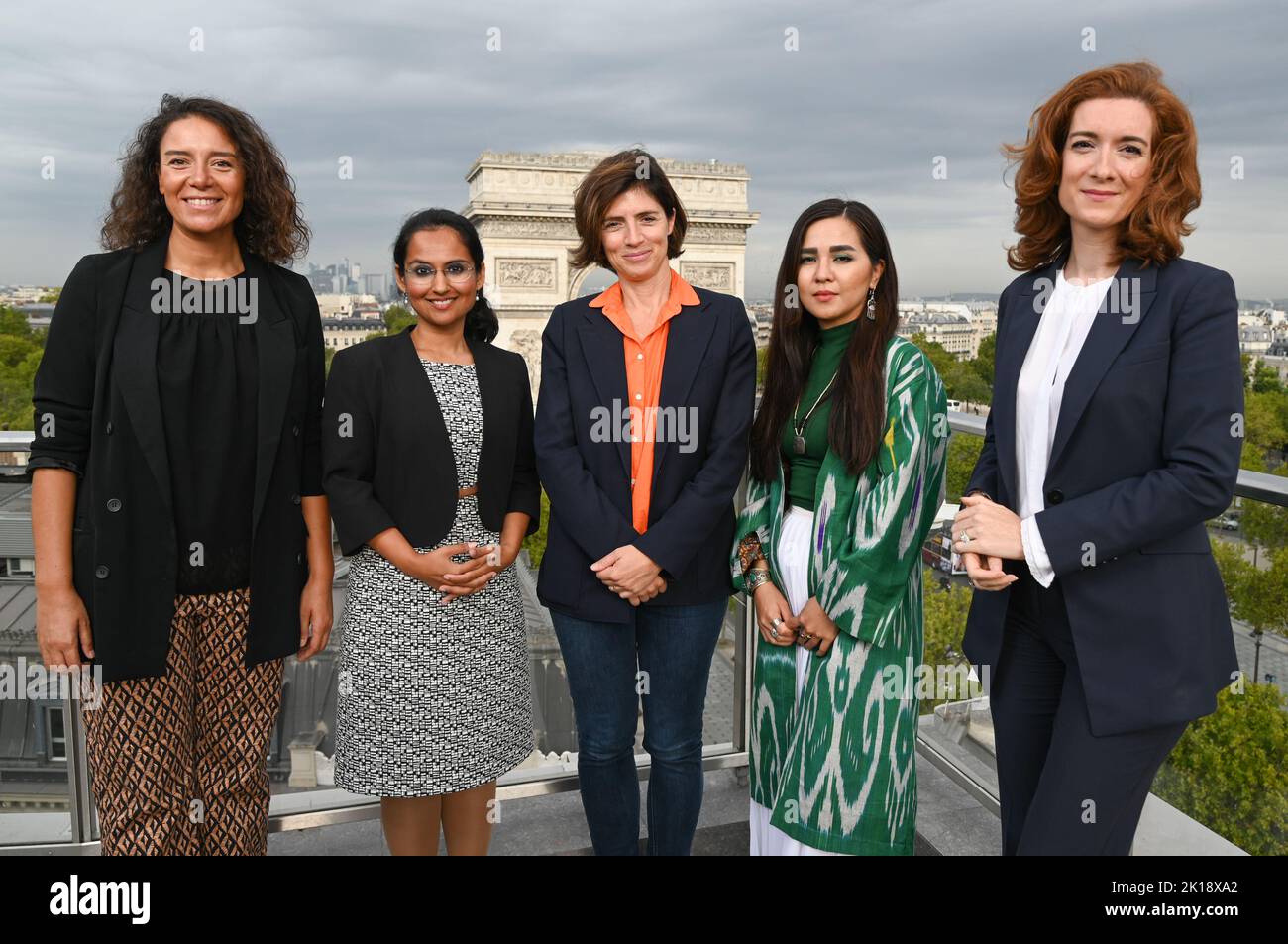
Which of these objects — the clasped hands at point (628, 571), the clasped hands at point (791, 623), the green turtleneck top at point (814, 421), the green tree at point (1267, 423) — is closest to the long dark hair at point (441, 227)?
the clasped hands at point (628, 571)

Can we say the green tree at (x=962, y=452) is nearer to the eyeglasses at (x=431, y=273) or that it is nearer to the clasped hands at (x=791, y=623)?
the clasped hands at (x=791, y=623)

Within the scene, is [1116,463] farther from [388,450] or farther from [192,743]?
[192,743]

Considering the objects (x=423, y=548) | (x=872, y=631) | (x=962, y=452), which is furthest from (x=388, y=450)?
(x=962, y=452)

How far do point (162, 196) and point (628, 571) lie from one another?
1.31 metres

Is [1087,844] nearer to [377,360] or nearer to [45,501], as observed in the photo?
[377,360]

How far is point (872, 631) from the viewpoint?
6.51 ft

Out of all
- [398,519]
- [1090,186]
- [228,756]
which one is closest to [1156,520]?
[1090,186]

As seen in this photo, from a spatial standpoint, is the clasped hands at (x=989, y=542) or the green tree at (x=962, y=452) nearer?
the clasped hands at (x=989, y=542)

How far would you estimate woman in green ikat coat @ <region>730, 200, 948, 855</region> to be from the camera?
6.54 feet

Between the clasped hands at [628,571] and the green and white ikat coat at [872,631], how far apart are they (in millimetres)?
363

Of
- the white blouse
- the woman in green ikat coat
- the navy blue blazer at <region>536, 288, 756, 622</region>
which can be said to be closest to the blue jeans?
the navy blue blazer at <region>536, 288, 756, 622</region>

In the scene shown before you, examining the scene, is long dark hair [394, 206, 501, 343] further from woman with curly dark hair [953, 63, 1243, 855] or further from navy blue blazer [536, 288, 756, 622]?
woman with curly dark hair [953, 63, 1243, 855]

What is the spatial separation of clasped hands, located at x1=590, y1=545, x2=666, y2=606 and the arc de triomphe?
67.8 feet

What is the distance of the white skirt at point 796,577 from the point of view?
6.86 ft
